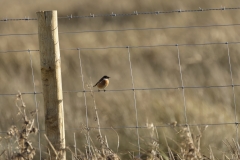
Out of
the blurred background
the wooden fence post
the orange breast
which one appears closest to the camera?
the wooden fence post

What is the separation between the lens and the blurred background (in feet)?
31.1

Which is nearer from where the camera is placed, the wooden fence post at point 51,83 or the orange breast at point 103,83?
the wooden fence post at point 51,83

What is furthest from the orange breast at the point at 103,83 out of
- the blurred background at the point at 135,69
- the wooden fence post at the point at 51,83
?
the blurred background at the point at 135,69

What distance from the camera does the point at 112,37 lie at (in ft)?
38.0

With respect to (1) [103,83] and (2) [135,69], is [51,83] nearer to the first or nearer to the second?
(1) [103,83]

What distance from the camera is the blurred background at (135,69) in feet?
31.1

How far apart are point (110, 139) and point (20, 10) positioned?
3.51 meters

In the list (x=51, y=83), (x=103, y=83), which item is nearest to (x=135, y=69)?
(x=103, y=83)

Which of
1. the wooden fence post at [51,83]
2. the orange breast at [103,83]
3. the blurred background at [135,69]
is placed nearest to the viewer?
the wooden fence post at [51,83]

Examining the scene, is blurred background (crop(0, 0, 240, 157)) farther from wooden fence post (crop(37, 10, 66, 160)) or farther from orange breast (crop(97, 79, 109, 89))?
wooden fence post (crop(37, 10, 66, 160))

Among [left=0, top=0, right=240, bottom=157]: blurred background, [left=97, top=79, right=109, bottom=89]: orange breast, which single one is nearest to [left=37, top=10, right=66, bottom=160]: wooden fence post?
[left=97, top=79, right=109, bottom=89]: orange breast

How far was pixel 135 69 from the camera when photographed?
10492mm

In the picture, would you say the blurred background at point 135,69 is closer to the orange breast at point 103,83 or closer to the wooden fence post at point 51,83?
the orange breast at point 103,83

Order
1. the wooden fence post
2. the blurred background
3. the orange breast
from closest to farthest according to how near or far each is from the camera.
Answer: the wooden fence post, the orange breast, the blurred background
